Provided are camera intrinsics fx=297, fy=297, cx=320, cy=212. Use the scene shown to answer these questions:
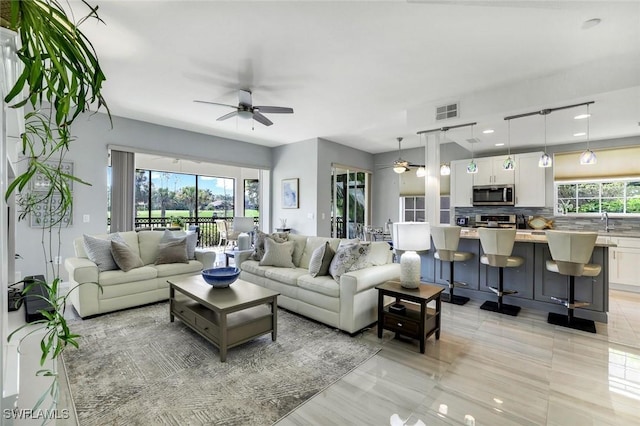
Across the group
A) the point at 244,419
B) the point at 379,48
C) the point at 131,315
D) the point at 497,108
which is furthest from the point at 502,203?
the point at 131,315

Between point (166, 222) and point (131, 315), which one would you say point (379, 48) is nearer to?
point (131, 315)

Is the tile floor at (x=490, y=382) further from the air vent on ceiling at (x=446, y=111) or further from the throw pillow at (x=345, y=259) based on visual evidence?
the air vent on ceiling at (x=446, y=111)

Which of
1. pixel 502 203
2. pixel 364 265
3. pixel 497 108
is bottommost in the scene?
pixel 364 265

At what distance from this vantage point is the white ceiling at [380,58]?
94.1 inches

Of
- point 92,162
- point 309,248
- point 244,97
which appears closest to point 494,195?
point 309,248

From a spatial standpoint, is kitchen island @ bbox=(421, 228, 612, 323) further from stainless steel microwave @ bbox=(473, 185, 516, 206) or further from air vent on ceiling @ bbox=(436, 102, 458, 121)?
stainless steel microwave @ bbox=(473, 185, 516, 206)

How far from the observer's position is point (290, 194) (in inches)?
271

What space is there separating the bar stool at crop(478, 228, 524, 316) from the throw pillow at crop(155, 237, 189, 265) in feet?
13.7

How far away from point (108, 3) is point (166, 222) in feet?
24.3

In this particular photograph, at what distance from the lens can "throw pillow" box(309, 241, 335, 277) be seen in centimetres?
350

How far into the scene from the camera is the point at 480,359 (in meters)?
2.64

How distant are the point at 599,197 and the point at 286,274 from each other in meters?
6.13

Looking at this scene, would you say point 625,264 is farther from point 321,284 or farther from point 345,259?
point 321,284

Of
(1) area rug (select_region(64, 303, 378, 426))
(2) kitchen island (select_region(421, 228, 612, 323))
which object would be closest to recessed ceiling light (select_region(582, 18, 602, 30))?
(2) kitchen island (select_region(421, 228, 612, 323))
